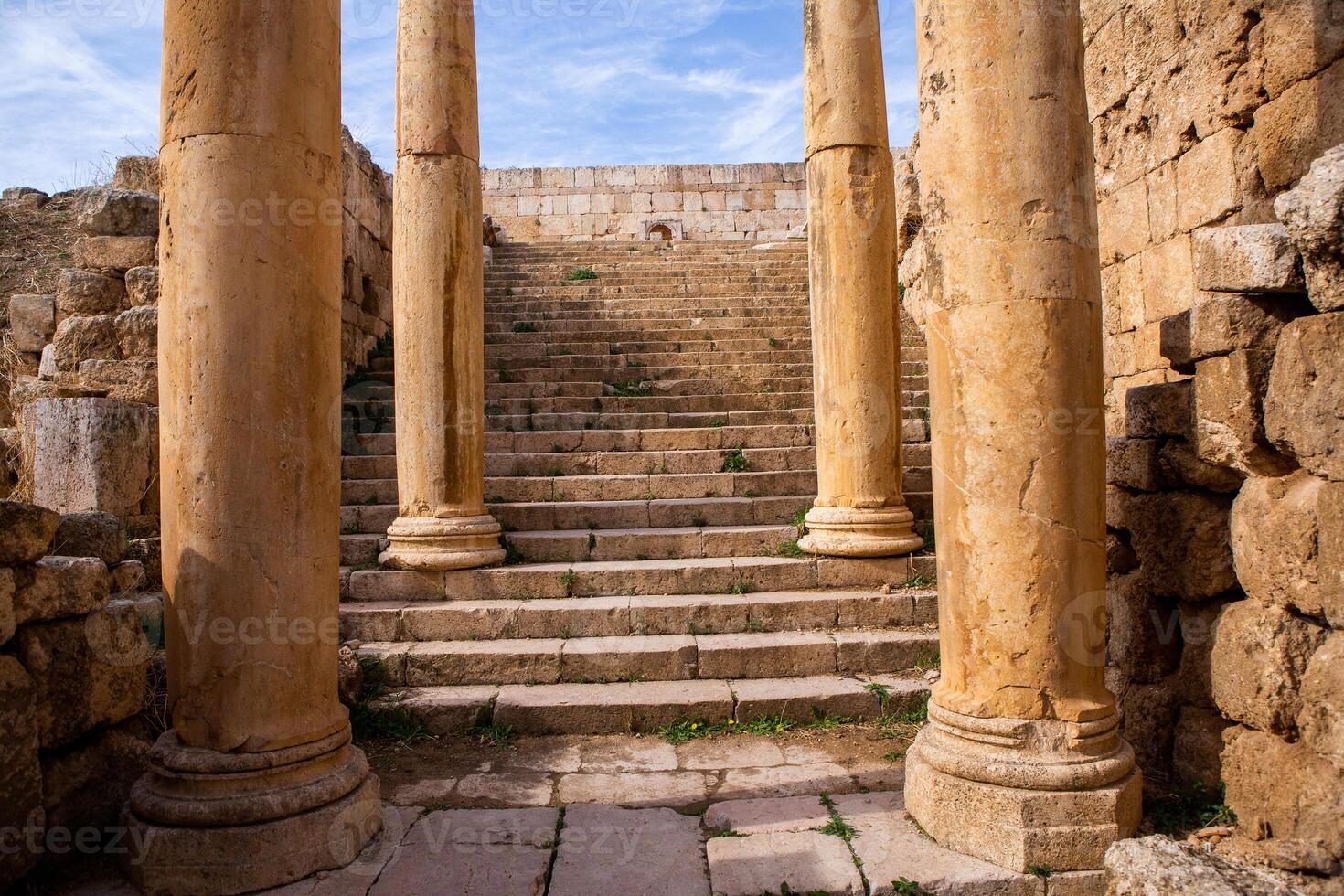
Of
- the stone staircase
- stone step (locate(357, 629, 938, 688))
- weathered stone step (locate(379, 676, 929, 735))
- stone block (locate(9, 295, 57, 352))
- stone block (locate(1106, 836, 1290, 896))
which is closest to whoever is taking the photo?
stone block (locate(1106, 836, 1290, 896))

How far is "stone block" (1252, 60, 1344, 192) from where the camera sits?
4230 mm

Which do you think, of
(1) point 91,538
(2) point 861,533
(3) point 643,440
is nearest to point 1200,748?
(2) point 861,533

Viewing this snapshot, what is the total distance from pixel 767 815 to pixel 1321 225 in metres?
3.21

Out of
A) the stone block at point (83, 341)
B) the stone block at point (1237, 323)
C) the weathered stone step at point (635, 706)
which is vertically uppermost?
the stone block at point (83, 341)

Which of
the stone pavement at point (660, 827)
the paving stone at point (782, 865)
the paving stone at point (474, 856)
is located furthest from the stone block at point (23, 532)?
the paving stone at point (782, 865)

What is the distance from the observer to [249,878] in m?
3.27

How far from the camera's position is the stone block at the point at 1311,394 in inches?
119

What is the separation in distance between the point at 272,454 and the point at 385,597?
3.29 meters

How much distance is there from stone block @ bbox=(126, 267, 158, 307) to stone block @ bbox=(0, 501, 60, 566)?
452 centimetres

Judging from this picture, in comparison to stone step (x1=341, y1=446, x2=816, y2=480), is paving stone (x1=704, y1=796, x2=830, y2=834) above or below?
below

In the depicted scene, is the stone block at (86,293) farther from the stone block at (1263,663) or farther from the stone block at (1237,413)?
the stone block at (1263,663)

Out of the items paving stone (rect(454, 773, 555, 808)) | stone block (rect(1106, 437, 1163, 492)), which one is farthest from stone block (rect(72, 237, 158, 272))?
stone block (rect(1106, 437, 1163, 492))

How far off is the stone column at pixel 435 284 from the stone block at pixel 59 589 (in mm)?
3059

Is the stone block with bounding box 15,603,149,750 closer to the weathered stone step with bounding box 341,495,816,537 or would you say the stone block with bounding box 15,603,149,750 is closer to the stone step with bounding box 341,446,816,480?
the weathered stone step with bounding box 341,495,816,537
